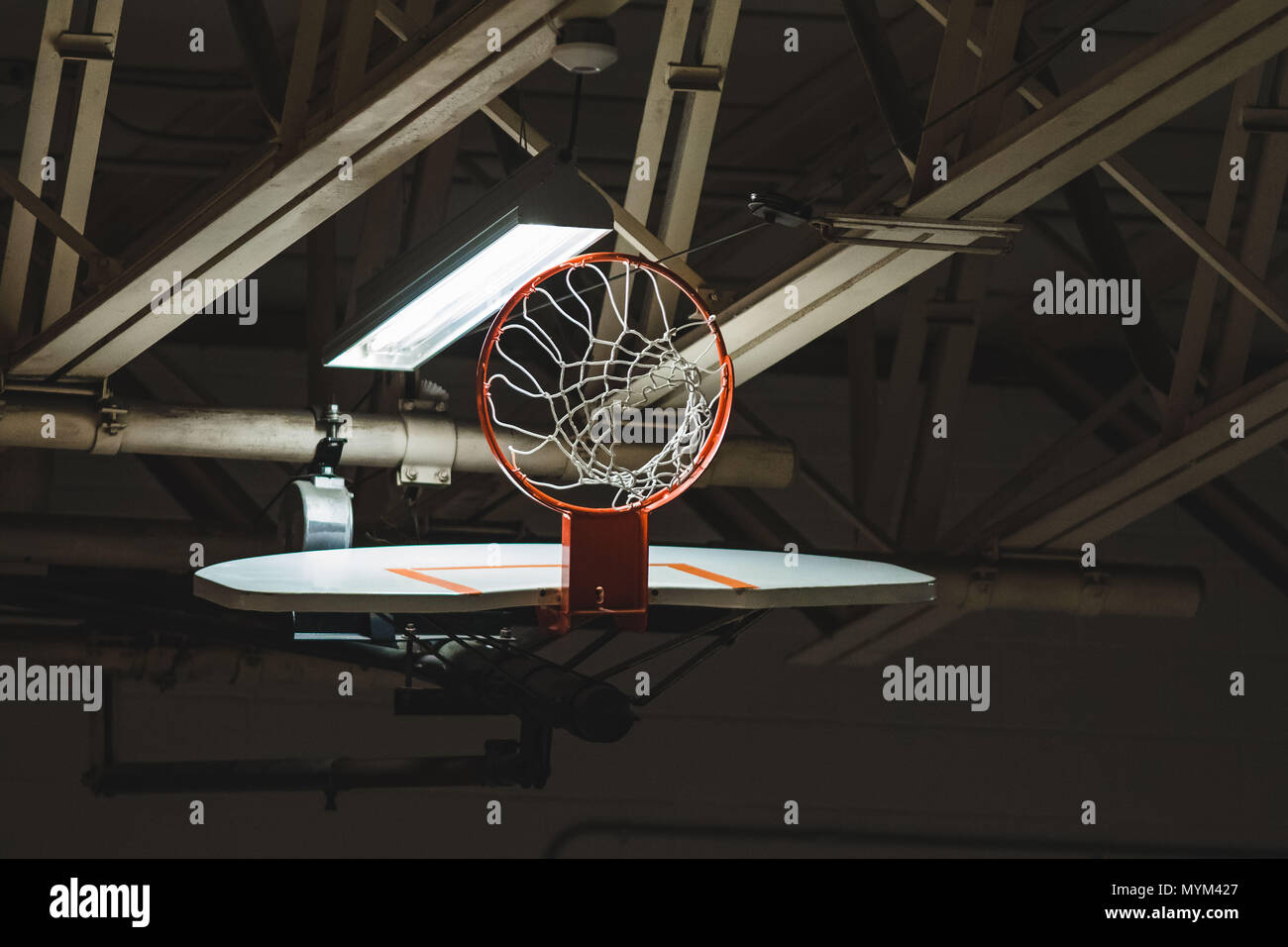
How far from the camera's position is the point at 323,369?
20.0 ft

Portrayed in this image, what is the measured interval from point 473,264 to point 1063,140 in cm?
170

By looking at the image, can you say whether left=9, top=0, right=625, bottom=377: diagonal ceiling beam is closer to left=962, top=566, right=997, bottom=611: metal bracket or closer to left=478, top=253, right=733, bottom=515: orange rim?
left=478, top=253, right=733, bottom=515: orange rim

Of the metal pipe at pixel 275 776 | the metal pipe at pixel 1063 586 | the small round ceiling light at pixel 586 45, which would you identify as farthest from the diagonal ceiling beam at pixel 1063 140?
the metal pipe at pixel 275 776

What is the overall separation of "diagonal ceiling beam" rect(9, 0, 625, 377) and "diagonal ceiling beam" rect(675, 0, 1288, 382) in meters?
1.21

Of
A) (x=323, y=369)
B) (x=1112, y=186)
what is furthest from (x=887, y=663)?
(x=323, y=369)

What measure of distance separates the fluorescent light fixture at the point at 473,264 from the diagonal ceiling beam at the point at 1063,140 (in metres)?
1.04

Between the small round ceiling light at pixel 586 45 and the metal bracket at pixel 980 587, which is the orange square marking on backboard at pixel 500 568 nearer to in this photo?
the small round ceiling light at pixel 586 45

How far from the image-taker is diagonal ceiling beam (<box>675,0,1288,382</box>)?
359 cm

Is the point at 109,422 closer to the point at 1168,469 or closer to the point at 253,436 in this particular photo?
the point at 253,436

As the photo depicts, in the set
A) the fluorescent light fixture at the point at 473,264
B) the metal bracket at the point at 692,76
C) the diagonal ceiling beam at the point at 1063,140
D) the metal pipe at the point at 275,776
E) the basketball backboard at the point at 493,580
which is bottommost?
the metal pipe at the point at 275,776

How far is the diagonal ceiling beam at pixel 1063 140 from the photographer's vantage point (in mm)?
3590

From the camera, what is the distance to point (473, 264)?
4047mm
